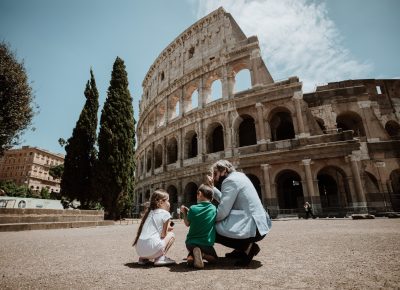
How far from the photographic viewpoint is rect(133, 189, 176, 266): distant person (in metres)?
3.05

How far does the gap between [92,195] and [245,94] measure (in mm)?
14289

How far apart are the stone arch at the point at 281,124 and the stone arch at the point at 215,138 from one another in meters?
4.47

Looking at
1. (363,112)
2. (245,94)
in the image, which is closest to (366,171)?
(363,112)

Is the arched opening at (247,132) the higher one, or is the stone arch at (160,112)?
the stone arch at (160,112)

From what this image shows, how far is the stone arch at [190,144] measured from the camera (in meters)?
21.4

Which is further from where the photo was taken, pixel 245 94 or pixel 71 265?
pixel 245 94

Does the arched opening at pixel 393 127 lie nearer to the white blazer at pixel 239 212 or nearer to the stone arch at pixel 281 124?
the stone arch at pixel 281 124

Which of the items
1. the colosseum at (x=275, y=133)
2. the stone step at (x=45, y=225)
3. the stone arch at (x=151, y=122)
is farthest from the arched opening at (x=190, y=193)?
the stone arch at (x=151, y=122)

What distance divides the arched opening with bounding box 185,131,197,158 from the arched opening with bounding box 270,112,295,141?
734 cm

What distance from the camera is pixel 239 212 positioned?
2953 mm

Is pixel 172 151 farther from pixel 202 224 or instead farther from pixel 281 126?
pixel 202 224

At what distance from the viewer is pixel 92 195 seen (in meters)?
15.5

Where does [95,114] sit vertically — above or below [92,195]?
above

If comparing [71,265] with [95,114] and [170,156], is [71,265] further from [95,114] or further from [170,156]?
[170,156]
